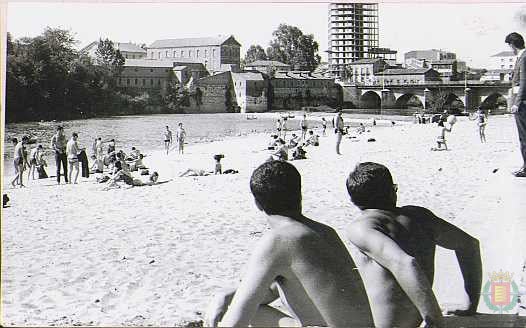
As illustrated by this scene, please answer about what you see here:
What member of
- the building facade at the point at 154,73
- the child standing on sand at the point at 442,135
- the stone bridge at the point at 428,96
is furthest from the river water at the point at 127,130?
the child standing on sand at the point at 442,135

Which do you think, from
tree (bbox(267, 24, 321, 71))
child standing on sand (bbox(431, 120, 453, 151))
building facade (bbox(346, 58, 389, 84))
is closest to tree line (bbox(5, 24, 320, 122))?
tree (bbox(267, 24, 321, 71))

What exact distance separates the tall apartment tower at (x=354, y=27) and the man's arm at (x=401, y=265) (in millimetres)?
1541

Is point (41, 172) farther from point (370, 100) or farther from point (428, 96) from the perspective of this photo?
point (428, 96)

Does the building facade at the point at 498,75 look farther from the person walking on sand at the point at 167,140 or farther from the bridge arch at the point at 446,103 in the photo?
the person walking on sand at the point at 167,140

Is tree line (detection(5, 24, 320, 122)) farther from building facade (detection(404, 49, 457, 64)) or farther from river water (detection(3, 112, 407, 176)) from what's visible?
building facade (detection(404, 49, 457, 64))

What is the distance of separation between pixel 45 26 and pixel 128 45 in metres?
0.48

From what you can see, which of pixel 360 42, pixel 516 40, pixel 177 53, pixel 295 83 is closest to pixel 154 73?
pixel 177 53

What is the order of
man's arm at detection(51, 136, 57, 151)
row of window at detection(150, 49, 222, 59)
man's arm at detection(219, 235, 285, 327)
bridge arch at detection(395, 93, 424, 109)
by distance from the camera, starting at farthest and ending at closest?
bridge arch at detection(395, 93, 424, 109), row of window at detection(150, 49, 222, 59), man's arm at detection(51, 136, 57, 151), man's arm at detection(219, 235, 285, 327)

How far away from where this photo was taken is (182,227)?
297cm

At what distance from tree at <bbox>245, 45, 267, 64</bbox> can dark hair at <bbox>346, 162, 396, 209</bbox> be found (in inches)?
66.0

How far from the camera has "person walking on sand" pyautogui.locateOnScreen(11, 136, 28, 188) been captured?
3006 mm

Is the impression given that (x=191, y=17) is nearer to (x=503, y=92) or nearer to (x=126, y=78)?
(x=126, y=78)

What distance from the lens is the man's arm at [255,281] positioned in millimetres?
1362

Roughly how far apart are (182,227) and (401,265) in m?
1.69
